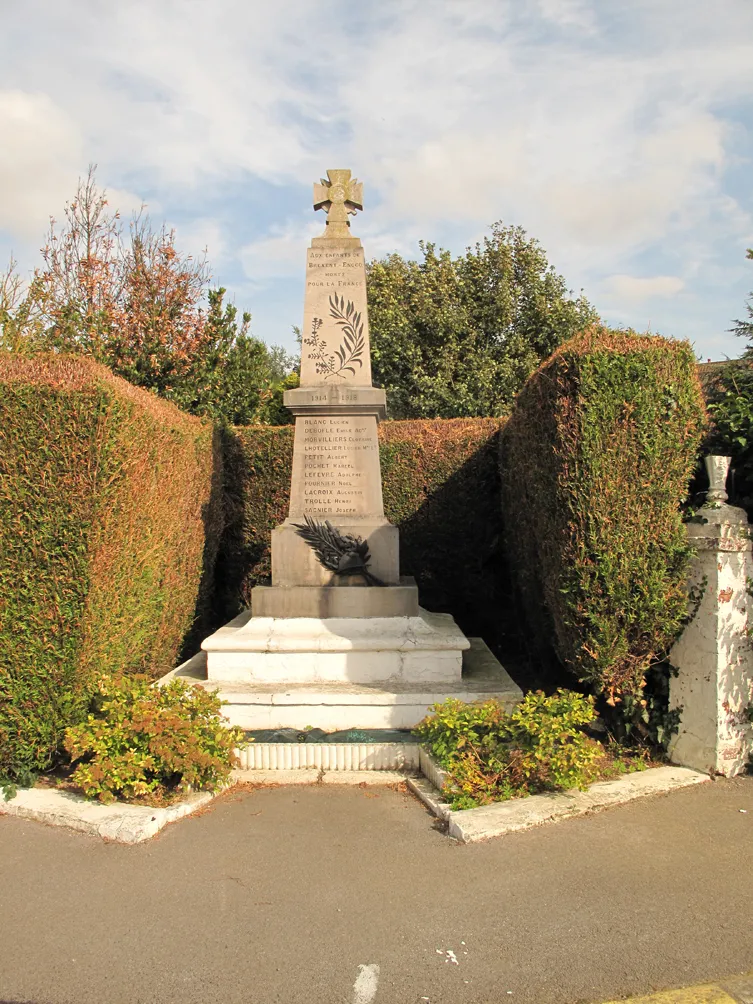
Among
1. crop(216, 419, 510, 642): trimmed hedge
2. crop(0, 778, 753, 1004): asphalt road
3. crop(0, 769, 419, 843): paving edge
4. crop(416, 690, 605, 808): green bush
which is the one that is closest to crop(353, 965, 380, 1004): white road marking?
crop(0, 778, 753, 1004): asphalt road

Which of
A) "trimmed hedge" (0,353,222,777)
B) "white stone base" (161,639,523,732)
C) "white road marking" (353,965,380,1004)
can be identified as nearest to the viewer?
"white road marking" (353,965,380,1004)

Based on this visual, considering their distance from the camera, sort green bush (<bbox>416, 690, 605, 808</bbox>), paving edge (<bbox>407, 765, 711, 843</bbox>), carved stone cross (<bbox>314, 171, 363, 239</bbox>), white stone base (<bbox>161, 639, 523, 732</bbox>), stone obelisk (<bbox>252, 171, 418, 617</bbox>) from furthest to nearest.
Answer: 1. carved stone cross (<bbox>314, 171, 363, 239</bbox>)
2. stone obelisk (<bbox>252, 171, 418, 617</bbox>)
3. white stone base (<bbox>161, 639, 523, 732</bbox>)
4. green bush (<bbox>416, 690, 605, 808</bbox>)
5. paving edge (<bbox>407, 765, 711, 843</bbox>)

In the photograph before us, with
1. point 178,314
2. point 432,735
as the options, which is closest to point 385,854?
point 432,735

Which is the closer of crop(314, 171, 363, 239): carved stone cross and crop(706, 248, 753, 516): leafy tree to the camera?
crop(706, 248, 753, 516): leafy tree

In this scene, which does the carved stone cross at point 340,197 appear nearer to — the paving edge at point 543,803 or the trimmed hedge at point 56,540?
the trimmed hedge at point 56,540

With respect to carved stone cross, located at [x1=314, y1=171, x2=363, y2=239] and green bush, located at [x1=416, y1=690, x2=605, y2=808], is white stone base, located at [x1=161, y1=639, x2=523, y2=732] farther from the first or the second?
carved stone cross, located at [x1=314, y1=171, x2=363, y2=239]

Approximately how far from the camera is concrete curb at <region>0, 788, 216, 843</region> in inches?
158

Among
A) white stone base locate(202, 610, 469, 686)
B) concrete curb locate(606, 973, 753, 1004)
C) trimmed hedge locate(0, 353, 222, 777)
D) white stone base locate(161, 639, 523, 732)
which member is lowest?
concrete curb locate(606, 973, 753, 1004)

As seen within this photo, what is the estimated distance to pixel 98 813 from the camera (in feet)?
13.8

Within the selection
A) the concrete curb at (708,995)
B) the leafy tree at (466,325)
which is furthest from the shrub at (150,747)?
the leafy tree at (466,325)

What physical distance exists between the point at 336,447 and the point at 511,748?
3729 millimetres

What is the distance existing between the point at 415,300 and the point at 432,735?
16.5 meters

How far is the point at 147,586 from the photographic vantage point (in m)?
5.94

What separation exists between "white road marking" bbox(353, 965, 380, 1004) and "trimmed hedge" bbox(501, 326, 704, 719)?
2.67m
